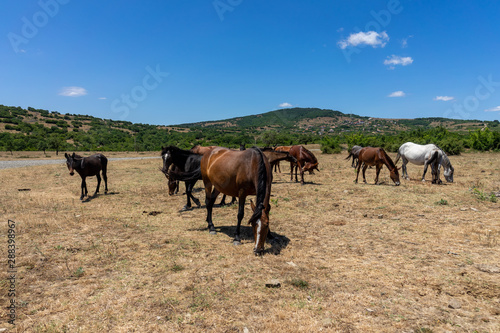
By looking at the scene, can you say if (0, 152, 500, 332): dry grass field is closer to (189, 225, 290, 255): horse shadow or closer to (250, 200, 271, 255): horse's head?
(189, 225, 290, 255): horse shadow

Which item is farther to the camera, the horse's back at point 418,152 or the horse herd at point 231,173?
the horse's back at point 418,152

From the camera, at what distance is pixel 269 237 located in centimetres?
706

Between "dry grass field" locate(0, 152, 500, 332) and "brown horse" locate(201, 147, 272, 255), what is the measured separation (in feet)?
2.47

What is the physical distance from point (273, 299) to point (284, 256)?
5.82 feet

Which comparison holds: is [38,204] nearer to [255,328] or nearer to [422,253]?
[255,328]

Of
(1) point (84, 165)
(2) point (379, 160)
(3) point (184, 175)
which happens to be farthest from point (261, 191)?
(2) point (379, 160)

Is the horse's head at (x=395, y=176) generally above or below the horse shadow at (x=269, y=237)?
above

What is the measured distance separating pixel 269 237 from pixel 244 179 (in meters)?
1.90

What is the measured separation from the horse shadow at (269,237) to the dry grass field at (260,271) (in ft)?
0.20

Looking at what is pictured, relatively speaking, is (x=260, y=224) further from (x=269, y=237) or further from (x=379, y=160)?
(x=379, y=160)

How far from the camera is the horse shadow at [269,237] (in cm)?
641

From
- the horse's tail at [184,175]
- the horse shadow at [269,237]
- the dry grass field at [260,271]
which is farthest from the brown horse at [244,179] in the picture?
the horse's tail at [184,175]

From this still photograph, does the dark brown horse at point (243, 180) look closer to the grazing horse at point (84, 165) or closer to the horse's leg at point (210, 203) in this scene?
the horse's leg at point (210, 203)

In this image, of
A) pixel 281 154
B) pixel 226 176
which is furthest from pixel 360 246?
pixel 281 154
